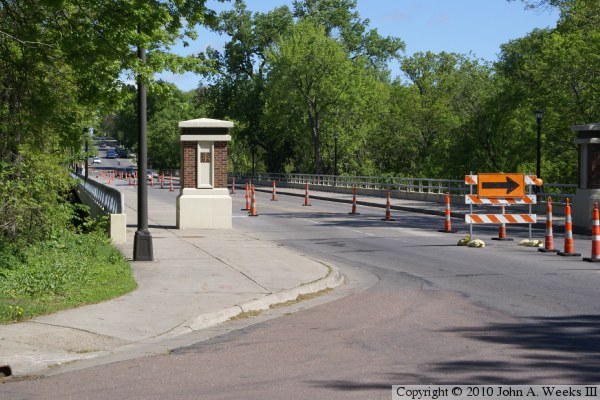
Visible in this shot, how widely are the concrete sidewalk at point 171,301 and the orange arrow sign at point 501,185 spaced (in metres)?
5.16

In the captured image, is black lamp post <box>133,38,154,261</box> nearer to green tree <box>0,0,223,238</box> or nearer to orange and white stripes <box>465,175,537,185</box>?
green tree <box>0,0,223,238</box>

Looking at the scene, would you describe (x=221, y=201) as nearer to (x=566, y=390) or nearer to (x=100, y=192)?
(x=100, y=192)

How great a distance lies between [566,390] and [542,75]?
45893 millimetres

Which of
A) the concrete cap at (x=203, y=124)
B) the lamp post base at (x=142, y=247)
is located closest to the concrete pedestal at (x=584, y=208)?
the concrete cap at (x=203, y=124)

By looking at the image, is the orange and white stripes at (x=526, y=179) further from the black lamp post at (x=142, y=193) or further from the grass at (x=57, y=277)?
the grass at (x=57, y=277)

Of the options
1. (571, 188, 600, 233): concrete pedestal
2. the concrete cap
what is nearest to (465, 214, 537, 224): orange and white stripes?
(571, 188, 600, 233): concrete pedestal

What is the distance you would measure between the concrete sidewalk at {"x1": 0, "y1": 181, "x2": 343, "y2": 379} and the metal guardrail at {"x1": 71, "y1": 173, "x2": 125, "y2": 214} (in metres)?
2.45

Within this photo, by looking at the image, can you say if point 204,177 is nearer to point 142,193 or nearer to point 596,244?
point 142,193

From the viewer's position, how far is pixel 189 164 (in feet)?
81.7

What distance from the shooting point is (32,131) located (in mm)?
18062

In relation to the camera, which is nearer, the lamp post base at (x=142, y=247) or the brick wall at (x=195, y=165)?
the lamp post base at (x=142, y=247)

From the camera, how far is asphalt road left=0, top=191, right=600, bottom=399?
7219mm

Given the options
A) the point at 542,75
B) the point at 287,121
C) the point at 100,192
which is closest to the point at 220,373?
the point at 100,192

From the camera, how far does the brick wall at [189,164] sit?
81.5 ft
